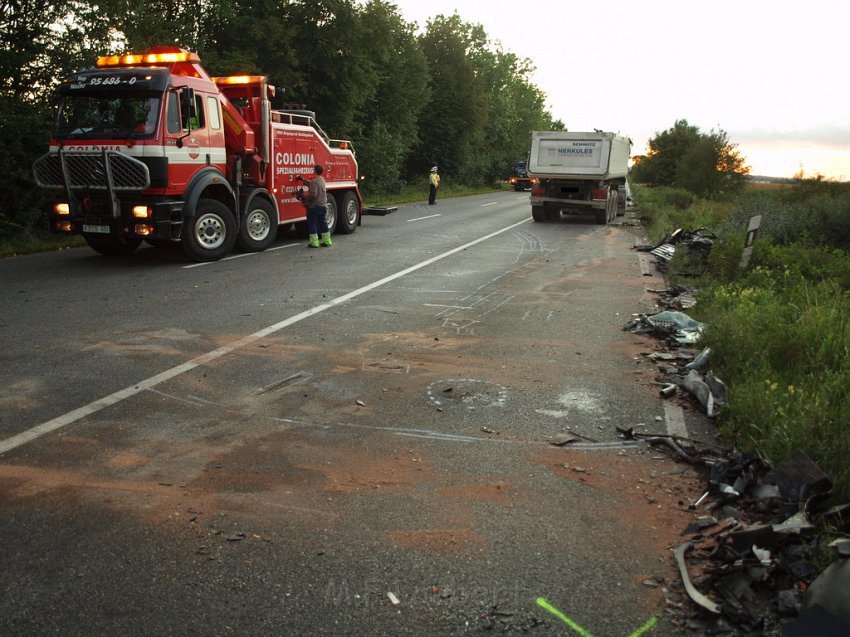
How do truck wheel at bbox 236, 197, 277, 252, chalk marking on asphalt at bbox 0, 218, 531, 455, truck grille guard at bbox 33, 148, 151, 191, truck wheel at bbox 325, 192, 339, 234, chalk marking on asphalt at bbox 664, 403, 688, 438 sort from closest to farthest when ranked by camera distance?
Result: chalk marking on asphalt at bbox 0, 218, 531, 455 < chalk marking on asphalt at bbox 664, 403, 688, 438 < truck grille guard at bbox 33, 148, 151, 191 < truck wheel at bbox 236, 197, 277, 252 < truck wheel at bbox 325, 192, 339, 234

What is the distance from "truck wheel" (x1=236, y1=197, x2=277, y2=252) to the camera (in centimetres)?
1441

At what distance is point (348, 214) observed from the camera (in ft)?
61.4

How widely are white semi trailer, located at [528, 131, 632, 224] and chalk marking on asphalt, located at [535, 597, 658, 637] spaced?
70.7ft

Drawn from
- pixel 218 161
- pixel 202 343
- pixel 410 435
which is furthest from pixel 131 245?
pixel 410 435

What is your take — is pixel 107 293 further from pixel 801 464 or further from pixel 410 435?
pixel 801 464

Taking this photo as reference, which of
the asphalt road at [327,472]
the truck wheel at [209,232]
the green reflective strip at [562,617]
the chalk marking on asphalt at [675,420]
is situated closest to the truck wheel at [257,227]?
the truck wheel at [209,232]

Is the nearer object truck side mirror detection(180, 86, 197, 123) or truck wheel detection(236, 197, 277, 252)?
truck side mirror detection(180, 86, 197, 123)

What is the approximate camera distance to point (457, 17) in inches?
2506

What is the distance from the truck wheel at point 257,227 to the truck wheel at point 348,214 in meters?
3.41

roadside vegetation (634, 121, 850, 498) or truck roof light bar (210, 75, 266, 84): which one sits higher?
truck roof light bar (210, 75, 266, 84)

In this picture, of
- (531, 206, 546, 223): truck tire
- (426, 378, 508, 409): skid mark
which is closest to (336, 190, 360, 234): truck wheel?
(531, 206, 546, 223): truck tire

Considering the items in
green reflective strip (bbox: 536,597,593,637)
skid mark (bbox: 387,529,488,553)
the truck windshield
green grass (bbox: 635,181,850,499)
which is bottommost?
skid mark (bbox: 387,529,488,553)

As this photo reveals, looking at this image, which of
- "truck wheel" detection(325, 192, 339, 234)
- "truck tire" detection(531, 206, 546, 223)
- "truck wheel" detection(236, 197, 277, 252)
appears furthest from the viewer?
"truck tire" detection(531, 206, 546, 223)

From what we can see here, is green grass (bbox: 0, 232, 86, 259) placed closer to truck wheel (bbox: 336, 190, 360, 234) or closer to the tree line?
the tree line
